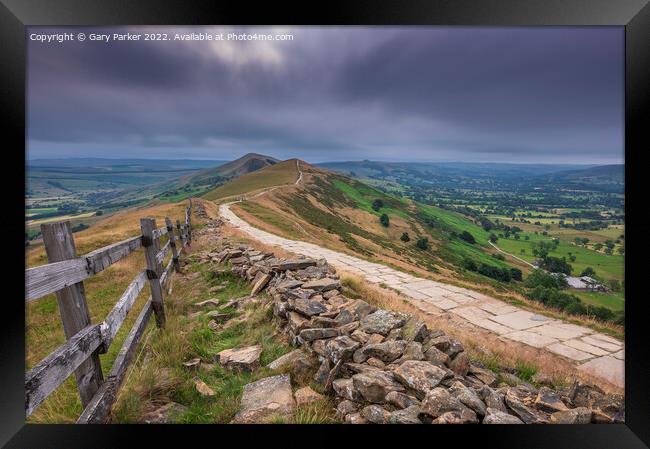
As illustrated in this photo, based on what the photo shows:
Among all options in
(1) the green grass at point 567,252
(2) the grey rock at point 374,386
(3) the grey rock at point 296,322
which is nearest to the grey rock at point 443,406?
(2) the grey rock at point 374,386

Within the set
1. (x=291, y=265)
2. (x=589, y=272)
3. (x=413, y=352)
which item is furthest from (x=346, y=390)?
(x=589, y=272)

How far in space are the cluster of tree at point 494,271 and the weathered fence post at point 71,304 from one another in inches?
1964

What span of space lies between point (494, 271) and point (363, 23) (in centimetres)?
5088

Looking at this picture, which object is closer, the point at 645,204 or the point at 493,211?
the point at 645,204

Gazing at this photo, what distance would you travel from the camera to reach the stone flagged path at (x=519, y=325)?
502 cm

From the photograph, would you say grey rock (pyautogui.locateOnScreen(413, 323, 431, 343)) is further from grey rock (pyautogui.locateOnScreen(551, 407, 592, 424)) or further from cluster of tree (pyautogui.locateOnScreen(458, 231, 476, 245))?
cluster of tree (pyautogui.locateOnScreen(458, 231, 476, 245))

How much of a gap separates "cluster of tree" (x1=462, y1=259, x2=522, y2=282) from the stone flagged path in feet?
139

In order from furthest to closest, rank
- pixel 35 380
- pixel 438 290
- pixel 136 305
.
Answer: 1. pixel 438 290
2. pixel 136 305
3. pixel 35 380


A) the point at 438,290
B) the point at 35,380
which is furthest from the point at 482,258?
the point at 35,380

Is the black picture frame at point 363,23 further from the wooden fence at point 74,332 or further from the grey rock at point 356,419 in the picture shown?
the grey rock at point 356,419

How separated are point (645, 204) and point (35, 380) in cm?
540

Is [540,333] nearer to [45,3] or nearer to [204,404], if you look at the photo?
[204,404]

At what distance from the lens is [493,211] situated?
7144cm

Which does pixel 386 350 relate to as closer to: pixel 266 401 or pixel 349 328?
pixel 349 328
